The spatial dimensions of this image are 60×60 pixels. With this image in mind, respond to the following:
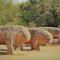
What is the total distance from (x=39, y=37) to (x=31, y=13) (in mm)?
304

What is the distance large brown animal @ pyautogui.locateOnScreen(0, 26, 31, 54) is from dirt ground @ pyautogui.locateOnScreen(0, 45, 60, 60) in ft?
0.24

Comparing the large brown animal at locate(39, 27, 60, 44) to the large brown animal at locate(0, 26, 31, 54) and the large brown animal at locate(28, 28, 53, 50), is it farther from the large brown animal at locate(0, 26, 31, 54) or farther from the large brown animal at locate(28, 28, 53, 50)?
the large brown animal at locate(0, 26, 31, 54)

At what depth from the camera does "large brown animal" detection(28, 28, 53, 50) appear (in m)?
3.49

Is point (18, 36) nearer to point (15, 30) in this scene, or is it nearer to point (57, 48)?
point (15, 30)

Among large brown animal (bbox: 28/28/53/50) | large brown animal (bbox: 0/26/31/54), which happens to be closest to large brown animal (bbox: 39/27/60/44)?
large brown animal (bbox: 28/28/53/50)

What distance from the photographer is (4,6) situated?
3.45 m

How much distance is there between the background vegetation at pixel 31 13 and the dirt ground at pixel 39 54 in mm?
278

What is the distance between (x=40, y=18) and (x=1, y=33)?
481 millimetres

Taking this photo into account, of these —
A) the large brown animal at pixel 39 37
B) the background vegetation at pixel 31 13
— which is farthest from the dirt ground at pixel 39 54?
the background vegetation at pixel 31 13

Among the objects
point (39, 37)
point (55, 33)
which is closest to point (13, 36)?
point (39, 37)

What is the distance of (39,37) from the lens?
3545mm

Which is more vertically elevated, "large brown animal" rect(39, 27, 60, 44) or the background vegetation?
the background vegetation

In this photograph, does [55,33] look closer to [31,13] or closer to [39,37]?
[39,37]

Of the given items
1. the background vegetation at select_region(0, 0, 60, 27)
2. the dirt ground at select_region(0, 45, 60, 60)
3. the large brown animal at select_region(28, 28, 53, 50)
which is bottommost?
the dirt ground at select_region(0, 45, 60, 60)
